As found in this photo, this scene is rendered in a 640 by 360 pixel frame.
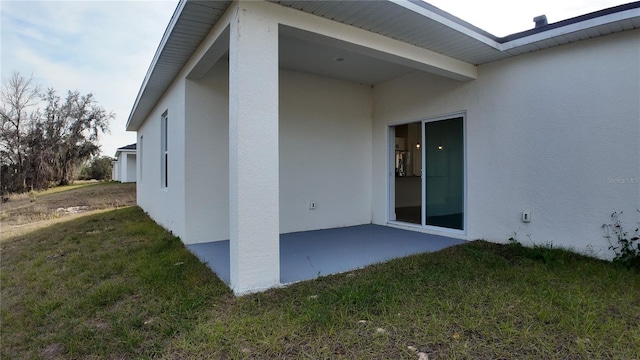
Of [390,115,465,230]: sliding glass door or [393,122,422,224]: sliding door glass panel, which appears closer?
[390,115,465,230]: sliding glass door

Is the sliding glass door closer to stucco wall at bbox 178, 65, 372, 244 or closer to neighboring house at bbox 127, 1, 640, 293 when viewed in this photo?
neighboring house at bbox 127, 1, 640, 293

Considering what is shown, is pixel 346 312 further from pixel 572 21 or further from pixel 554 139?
pixel 572 21

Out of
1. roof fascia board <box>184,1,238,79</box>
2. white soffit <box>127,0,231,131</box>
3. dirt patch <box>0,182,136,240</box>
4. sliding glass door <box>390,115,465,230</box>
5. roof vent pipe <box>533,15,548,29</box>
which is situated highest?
roof vent pipe <box>533,15,548,29</box>

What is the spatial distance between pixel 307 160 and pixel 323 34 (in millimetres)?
3004

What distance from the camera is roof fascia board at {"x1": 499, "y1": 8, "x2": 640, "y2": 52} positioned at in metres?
3.45

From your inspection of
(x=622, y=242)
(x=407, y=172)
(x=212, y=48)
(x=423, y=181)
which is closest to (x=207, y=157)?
(x=212, y=48)

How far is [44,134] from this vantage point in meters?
23.7

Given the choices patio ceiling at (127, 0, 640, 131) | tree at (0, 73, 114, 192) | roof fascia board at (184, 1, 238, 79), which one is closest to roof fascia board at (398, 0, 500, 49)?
patio ceiling at (127, 0, 640, 131)

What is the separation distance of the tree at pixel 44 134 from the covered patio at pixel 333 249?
23.4 metres


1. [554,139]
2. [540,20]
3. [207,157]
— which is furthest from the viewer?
[207,157]

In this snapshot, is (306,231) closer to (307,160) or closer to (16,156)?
(307,160)

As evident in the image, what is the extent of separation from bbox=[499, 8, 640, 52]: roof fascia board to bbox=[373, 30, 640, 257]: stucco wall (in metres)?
0.36

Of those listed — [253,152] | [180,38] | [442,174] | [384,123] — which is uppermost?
[180,38]

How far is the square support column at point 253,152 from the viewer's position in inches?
114
